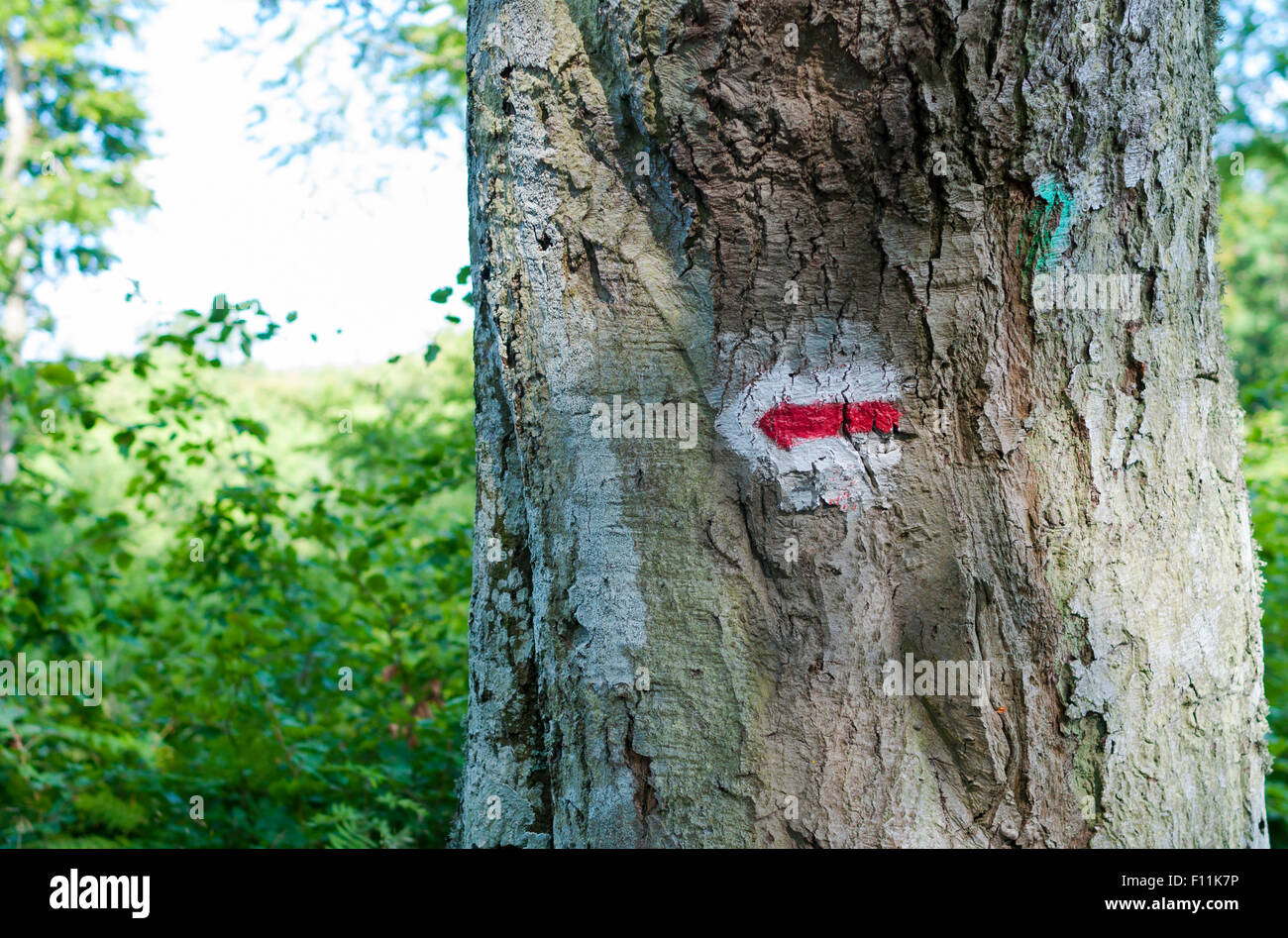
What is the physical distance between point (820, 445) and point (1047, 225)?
527mm

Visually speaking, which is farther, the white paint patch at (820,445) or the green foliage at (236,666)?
the green foliage at (236,666)

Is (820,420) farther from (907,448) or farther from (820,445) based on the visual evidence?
(907,448)

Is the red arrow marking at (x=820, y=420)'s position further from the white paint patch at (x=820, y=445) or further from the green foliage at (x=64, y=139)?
the green foliage at (x=64, y=139)

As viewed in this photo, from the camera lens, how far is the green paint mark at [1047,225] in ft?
4.52

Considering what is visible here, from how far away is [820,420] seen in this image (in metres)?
1.43

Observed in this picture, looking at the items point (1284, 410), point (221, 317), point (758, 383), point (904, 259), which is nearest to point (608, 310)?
point (758, 383)

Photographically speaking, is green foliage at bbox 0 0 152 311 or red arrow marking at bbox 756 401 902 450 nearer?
red arrow marking at bbox 756 401 902 450

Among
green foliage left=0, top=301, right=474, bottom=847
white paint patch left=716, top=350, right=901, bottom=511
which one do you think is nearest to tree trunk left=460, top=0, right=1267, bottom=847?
white paint patch left=716, top=350, right=901, bottom=511

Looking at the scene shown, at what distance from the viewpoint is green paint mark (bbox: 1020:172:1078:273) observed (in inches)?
54.3

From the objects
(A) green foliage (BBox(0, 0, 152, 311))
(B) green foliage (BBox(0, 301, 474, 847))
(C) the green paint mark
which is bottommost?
(B) green foliage (BBox(0, 301, 474, 847))

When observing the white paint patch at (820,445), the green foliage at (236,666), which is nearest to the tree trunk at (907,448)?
the white paint patch at (820,445)

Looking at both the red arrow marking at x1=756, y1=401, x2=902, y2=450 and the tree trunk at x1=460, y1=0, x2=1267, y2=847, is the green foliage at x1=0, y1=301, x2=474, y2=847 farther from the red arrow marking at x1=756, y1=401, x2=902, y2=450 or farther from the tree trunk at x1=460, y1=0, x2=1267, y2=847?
the red arrow marking at x1=756, y1=401, x2=902, y2=450

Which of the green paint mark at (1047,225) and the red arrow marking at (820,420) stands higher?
the green paint mark at (1047,225)

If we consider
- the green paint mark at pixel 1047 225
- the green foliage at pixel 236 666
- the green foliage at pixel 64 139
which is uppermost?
the green foliage at pixel 64 139
